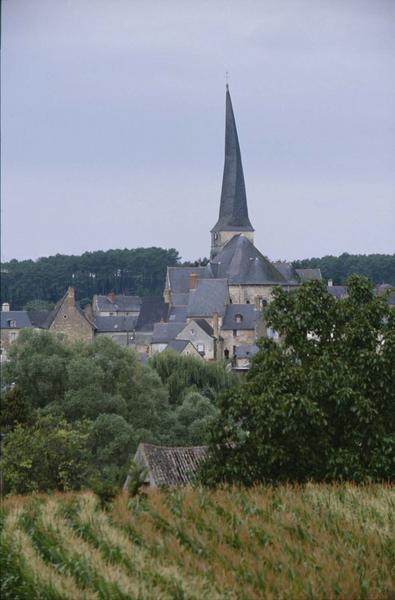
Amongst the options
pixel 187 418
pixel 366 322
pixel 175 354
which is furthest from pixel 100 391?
pixel 175 354

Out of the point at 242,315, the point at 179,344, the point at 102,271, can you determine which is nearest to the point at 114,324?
the point at 242,315

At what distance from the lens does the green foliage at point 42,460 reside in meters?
25.4

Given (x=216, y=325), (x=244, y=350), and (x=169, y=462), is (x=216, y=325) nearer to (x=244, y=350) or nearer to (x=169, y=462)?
(x=244, y=350)

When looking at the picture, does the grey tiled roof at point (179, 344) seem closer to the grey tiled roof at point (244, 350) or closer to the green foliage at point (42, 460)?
the grey tiled roof at point (244, 350)

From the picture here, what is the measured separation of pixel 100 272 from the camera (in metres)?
159

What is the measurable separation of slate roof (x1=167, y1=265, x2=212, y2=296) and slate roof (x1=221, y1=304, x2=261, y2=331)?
9825 mm

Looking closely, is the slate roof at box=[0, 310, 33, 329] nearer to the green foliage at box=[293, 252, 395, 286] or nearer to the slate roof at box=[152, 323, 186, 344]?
the slate roof at box=[152, 323, 186, 344]

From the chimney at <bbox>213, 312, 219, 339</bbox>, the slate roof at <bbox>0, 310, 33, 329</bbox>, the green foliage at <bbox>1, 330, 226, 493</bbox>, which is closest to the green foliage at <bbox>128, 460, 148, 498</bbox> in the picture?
the green foliage at <bbox>1, 330, 226, 493</bbox>

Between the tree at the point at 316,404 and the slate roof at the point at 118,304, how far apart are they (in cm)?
10798

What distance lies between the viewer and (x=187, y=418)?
44.1m

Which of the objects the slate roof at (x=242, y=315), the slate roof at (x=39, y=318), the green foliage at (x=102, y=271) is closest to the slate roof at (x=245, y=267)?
the slate roof at (x=242, y=315)

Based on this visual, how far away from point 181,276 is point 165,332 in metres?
13.6

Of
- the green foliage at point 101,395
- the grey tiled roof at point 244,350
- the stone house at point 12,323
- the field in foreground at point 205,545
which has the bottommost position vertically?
the grey tiled roof at point 244,350

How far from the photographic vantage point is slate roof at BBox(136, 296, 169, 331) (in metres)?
106
